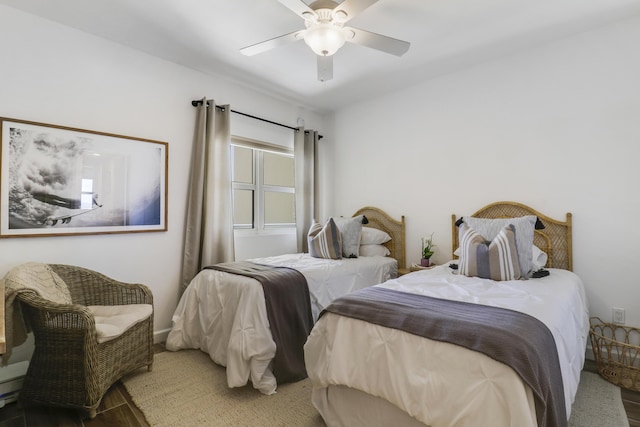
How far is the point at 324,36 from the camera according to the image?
201cm

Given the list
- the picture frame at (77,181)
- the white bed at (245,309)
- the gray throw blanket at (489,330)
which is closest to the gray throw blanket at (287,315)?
the white bed at (245,309)

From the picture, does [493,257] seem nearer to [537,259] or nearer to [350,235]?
[537,259]

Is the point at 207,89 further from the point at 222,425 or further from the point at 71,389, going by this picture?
the point at 222,425

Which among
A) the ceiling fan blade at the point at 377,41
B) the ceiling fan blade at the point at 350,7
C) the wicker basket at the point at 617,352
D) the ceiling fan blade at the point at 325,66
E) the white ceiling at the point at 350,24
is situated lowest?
the wicker basket at the point at 617,352

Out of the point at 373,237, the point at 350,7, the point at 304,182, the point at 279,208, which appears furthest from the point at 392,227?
the point at 350,7

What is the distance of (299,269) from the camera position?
2.63 m

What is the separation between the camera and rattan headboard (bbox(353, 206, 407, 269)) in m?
3.68

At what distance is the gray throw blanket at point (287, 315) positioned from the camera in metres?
2.19

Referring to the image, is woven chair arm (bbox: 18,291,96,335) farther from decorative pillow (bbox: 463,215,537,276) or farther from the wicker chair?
decorative pillow (bbox: 463,215,537,276)

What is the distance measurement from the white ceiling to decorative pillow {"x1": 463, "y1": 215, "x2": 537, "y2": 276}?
153 centimetres

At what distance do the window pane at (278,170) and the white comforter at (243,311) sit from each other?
120 cm

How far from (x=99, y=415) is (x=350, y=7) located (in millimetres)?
2797

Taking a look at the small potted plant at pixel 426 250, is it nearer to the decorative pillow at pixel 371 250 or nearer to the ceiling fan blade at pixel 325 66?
the decorative pillow at pixel 371 250

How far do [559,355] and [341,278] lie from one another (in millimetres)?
1650
